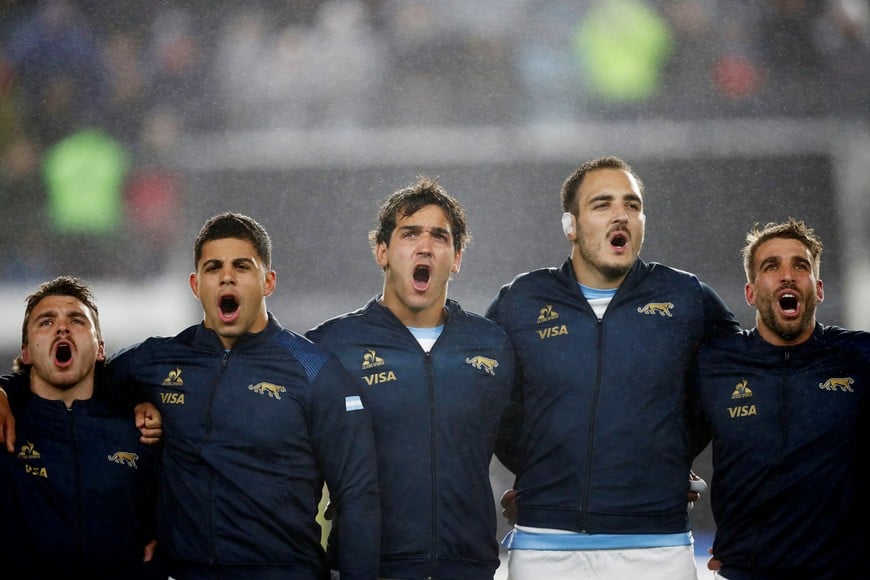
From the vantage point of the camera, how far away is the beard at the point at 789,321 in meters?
3.12

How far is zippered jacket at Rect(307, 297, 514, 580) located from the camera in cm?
294

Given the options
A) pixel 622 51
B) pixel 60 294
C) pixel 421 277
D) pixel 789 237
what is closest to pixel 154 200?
pixel 622 51

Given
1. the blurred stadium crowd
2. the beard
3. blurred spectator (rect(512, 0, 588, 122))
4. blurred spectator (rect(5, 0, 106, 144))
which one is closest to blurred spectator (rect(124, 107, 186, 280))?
the blurred stadium crowd

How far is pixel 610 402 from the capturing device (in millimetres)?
3084

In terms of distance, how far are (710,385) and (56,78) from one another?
6146 mm

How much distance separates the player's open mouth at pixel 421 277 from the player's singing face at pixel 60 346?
0.98 metres

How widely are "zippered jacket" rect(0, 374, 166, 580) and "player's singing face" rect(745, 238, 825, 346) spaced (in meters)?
1.88

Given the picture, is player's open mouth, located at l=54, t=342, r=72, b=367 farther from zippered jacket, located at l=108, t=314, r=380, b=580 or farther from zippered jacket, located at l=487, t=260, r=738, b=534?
zippered jacket, located at l=487, t=260, r=738, b=534

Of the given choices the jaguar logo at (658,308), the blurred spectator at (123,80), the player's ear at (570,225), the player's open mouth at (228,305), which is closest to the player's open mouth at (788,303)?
the jaguar logo at (658,308)

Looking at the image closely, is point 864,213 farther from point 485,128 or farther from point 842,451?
point 842,451

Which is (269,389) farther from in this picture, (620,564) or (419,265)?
(620,564)

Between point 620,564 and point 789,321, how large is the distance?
880 mm

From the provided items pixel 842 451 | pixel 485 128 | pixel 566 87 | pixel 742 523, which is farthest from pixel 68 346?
pixel 566 87

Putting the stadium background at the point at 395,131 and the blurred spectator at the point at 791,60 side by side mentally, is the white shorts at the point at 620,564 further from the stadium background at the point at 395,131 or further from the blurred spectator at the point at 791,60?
the blurred spectator at the point at 791,60
